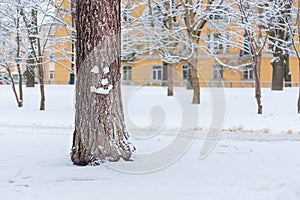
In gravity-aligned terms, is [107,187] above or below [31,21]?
below

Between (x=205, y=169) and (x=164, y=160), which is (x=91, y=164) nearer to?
(x=164, y=160)

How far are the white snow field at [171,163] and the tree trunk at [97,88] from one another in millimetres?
225

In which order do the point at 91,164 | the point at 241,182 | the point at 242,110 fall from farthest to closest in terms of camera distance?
the point at 242,110 → the point at 91,164 → the point at 241,182

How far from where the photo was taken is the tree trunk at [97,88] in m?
4.94

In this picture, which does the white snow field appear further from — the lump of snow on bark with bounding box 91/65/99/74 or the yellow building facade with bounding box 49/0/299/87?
the yellow building facade with bounding box 49/0/299/87

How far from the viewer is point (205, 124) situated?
33.8ft

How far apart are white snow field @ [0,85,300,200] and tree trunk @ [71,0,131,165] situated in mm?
225

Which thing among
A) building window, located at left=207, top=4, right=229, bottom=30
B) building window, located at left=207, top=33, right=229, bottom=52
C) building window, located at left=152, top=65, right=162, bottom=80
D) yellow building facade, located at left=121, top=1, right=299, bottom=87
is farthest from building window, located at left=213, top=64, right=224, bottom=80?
building window, located at left=152, top=65, right=162, bottom=80

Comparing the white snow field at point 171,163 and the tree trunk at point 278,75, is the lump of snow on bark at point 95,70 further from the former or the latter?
the tree trunk at point 278,75

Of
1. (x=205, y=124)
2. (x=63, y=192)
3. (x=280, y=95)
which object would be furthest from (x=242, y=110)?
(x=63, y=192)

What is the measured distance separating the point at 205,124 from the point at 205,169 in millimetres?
5431

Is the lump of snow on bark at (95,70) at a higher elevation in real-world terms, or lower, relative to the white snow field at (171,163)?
higher

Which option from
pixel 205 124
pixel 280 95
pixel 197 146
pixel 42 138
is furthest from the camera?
pixel 280 95

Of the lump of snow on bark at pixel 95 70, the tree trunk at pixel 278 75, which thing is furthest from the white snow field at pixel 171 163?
the tree trunk at pixel 278 75
